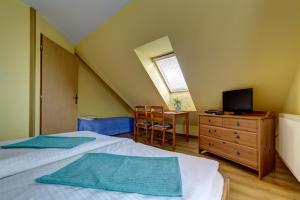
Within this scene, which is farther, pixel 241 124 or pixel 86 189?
pixel 241 124

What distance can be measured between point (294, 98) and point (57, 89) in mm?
3687

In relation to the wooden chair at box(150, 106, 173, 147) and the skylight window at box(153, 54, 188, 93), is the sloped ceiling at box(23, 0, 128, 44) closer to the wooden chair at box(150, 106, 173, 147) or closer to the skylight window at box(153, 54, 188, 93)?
the skylight window at box(153, 54, 188, 93)

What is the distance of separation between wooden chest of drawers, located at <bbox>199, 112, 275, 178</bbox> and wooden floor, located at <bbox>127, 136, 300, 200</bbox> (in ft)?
0.32

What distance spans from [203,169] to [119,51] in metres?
2.68

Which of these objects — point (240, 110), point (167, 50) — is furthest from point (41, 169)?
point (167, 50)

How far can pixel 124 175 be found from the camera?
0.80 metres

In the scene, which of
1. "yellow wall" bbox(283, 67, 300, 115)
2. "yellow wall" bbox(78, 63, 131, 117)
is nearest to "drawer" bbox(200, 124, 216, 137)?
"yellow wall" bbox(283, 67, 300, 115)

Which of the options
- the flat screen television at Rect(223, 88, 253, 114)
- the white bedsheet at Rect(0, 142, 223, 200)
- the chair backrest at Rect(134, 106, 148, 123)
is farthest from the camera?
the chair backrest at Rect(134, 106, 148, 123)

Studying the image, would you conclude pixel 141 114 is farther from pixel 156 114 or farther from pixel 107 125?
pixel 107 125

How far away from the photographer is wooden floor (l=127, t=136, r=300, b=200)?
143cm

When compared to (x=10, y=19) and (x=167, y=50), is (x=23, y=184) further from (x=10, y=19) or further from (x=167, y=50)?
(x=167, y=50)

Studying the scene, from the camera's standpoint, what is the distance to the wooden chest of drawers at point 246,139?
1794 millimetres

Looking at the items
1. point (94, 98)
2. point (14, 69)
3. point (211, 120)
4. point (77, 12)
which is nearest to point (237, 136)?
point (211, 120)

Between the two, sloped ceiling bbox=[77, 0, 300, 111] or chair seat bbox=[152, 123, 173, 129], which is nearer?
sloped ceiling bbox=[77, 0, 300, 111]
